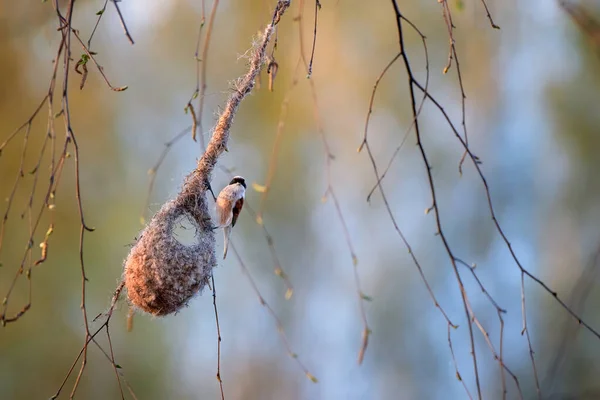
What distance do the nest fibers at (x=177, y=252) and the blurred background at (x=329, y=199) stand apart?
1022mm

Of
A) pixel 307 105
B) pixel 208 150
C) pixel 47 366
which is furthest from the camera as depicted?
pixel 307 105

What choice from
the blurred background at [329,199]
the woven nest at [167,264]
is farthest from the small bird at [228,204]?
the blurred background at [329,199]

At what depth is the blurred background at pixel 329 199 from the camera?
1.89 meters

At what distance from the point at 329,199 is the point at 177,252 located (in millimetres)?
1329

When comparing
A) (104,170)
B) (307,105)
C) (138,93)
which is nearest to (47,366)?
(104,170)

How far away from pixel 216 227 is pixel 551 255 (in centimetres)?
148

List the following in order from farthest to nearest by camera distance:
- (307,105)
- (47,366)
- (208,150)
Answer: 1. (307,105)
2. (47,366)
3. (208,150)

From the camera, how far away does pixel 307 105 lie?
2070mm

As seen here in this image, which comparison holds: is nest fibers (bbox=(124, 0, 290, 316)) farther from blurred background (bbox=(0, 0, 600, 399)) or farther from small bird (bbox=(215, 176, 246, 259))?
blurred background (bbox=(0, 0, 600, 399))

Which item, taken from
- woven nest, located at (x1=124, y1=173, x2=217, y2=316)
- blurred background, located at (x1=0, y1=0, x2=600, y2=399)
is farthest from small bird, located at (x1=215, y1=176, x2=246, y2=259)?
blurred background, located at (x1=0, y1=0, x2=600, y2=399)

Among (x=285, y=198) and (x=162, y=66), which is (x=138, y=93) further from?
(x=285, y=198)

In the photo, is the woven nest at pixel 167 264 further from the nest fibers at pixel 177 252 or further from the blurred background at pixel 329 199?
the blurred background at pixel 329 199

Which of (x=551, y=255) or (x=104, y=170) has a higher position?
(x=104, y=170)

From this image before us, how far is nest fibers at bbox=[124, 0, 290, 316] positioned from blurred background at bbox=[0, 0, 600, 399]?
102cm
